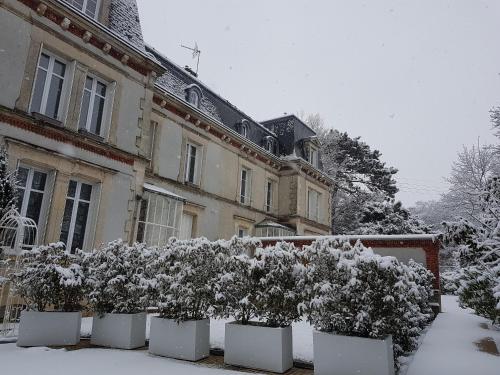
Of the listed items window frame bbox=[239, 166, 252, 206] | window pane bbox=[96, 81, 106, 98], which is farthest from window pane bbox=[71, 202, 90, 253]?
window frame bbox=[239, 166, 252, 206]

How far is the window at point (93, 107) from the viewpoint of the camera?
9938 millimetres

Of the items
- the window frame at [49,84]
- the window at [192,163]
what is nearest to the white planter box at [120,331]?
the window frame at [49,84]

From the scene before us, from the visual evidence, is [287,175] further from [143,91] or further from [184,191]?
[143,91]

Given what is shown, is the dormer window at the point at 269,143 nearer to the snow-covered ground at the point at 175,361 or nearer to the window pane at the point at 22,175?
the window pane at the point at 22,175

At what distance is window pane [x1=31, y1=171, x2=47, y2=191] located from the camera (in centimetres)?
864

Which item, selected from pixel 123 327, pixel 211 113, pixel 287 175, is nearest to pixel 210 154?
pixel 211 113

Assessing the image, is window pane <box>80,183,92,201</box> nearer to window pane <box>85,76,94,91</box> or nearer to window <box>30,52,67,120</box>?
window <box>30,52,67,120</box>

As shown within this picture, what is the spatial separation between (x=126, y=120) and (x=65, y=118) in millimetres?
1893

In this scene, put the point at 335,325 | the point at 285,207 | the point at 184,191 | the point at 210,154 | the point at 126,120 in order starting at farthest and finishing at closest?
the point at 285,207, the point at 210,154, the point at 184,191, the point at 126,120, the point at 335,325

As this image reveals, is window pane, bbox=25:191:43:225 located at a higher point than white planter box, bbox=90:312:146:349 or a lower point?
higher

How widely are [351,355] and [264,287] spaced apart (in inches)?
57.5

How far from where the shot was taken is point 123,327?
5.82 m

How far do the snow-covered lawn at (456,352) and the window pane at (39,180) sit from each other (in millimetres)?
8772

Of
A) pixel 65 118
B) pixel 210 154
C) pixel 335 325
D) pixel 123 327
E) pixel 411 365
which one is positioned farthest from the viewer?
pixel 210 154
